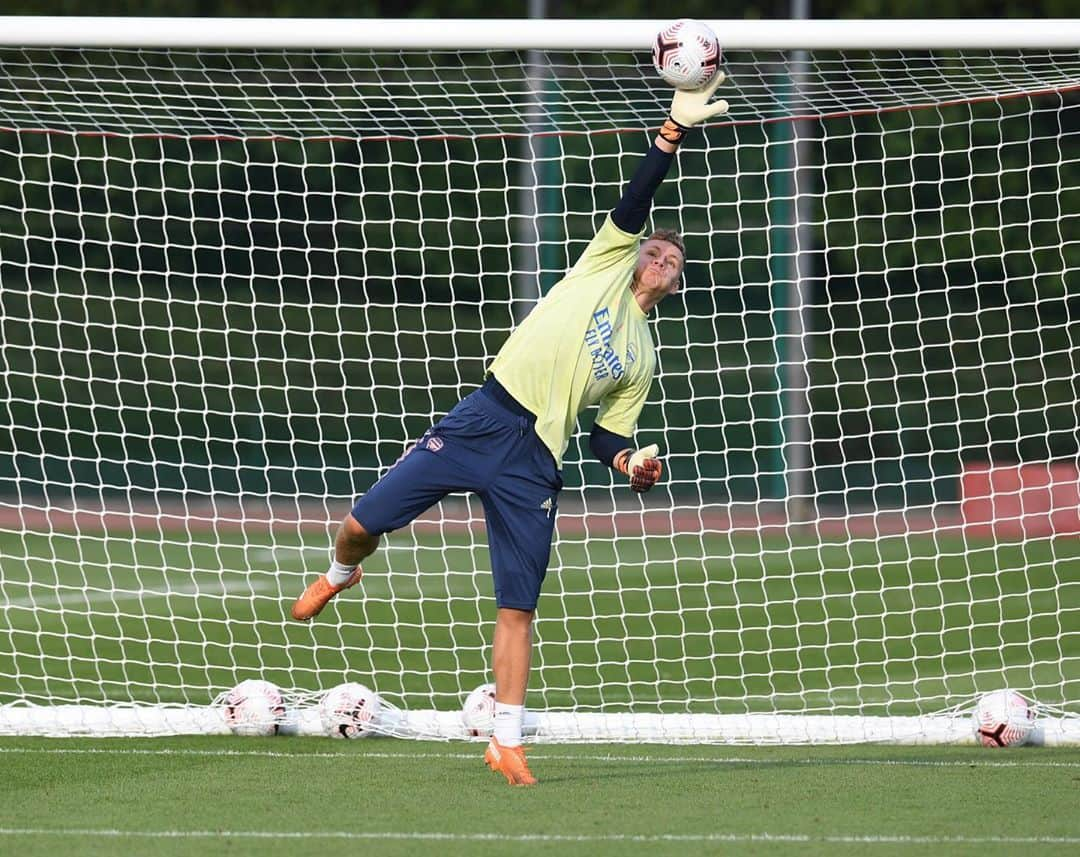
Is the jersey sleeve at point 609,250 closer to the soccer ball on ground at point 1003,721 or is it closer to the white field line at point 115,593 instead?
the soccer ball on ground at point 1003,721

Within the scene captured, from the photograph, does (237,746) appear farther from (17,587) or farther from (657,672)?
(17,587)

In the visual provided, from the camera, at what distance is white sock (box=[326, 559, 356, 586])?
21.6ft

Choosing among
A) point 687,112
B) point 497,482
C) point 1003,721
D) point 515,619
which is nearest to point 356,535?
point 497,482

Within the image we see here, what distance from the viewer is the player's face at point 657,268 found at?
250 inches

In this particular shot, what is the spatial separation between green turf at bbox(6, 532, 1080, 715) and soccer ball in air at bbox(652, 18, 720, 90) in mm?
3370

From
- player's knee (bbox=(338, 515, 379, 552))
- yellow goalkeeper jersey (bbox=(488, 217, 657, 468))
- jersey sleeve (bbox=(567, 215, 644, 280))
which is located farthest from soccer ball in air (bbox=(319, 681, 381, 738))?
jersey sleeve (bbox=(567, 215, 644, 280))

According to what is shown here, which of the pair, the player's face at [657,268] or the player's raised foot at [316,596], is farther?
the player's raised foot at [316,596]

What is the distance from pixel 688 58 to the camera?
600 cm

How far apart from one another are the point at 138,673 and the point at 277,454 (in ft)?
26.5

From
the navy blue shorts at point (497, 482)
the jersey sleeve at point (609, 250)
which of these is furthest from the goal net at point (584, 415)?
the navy blue shorts at point (497, 482)

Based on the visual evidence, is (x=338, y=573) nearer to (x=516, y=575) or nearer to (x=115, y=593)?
(x=516, y=575)

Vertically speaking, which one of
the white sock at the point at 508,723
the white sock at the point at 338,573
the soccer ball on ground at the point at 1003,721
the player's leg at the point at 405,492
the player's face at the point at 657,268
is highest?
the player's face at the point at 657,268

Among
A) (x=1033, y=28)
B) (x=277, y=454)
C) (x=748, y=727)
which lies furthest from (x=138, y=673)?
(x=277, y=454)

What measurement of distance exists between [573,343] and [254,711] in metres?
2.31
